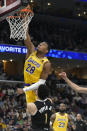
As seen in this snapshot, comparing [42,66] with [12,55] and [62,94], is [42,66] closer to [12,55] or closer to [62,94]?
[12,55]

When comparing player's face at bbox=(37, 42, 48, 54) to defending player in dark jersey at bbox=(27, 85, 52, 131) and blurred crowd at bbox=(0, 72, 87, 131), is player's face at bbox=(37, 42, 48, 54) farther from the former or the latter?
blurred crowd at bbox=(0, 72, 87, 131)

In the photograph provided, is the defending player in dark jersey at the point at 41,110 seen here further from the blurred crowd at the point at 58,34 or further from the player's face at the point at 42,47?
the blurred crowd at the point at 58,34

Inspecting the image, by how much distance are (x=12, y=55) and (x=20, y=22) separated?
10.7m

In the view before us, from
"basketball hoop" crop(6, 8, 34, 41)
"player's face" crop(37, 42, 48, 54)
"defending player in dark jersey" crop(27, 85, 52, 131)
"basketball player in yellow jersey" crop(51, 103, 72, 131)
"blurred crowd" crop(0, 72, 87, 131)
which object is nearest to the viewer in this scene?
"defending player in dark jersey" crop(27, 85, 52, 131)

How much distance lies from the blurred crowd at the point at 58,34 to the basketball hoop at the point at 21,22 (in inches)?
483

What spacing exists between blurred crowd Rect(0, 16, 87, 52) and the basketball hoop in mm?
12266

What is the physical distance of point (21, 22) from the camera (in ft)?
23.1

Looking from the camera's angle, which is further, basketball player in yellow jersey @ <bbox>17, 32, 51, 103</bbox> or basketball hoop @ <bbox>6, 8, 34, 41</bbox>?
basketball hoop @ <bbox>6, 8, 34, 41</bbox>

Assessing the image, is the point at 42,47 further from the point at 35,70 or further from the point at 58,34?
the point at 58,34

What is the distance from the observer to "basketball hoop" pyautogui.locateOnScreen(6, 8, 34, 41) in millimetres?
6754

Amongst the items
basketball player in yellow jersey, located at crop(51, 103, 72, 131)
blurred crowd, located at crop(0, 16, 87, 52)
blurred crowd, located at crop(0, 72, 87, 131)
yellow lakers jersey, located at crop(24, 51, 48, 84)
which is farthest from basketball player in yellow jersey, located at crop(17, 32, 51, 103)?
blurred crowd, located at crop(0, 16, 87, 52)

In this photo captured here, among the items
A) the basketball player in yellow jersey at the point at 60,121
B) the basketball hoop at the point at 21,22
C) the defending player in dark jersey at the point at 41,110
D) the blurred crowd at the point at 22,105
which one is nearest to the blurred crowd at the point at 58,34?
the blurred crowd at the point at 22,105

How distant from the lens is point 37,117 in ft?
14.5

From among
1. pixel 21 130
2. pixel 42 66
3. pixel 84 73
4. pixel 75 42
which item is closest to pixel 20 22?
pixel 42 66
